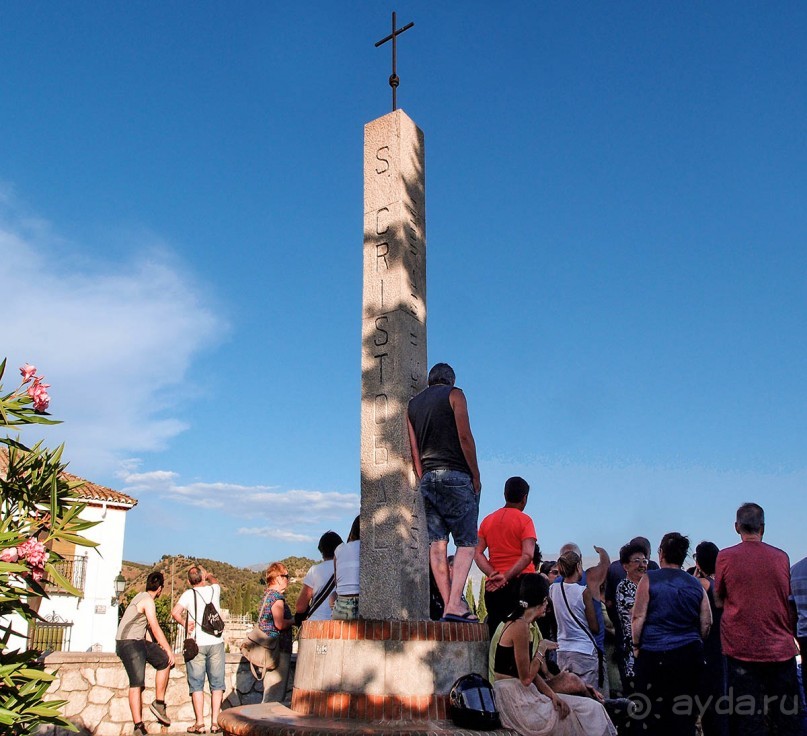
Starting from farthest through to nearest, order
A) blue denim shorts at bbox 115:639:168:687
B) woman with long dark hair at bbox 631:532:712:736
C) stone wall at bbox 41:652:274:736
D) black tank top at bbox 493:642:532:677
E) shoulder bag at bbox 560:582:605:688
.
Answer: stone wall at bbox 41:652:274:736 → blue denim shorts at bbox 115:639:168:687 → shoulder bag at bbox 560:582:605:688 → woman with long dark hair at bbox 631:532:712:736 → black tank top at bbox 493:642:532:677

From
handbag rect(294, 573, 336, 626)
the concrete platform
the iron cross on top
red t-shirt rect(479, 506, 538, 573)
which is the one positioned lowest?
the concrete platform

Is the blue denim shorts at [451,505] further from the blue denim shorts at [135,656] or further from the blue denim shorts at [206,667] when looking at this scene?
the blue denim shorts at [135,656]

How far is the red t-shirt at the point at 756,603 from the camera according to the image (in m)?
4.85

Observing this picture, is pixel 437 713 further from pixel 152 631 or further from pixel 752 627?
pixel 152 631

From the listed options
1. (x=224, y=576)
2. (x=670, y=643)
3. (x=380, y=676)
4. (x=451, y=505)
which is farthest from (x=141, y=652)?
(x=224, y=576)

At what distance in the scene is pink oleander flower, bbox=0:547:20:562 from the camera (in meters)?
4.34

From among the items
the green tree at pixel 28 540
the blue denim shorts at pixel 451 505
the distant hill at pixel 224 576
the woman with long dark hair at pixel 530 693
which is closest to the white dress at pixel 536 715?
the woman with long dark hair at pixel 530 693

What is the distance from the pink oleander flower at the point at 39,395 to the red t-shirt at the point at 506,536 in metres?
3.05

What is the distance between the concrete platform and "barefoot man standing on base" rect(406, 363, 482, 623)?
0.86 metres

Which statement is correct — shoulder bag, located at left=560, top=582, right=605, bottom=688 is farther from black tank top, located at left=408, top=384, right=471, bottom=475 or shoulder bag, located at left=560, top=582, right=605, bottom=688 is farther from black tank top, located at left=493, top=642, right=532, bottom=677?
black tank top, located at left=408, top=384, right=471, bottom=475

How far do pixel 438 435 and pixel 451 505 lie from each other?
48 centimetres

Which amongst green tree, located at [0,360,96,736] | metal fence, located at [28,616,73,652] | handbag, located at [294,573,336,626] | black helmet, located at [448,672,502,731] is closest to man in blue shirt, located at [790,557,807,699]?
black helmet, located at [448,672,502,731]

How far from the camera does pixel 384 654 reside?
14.9 ft

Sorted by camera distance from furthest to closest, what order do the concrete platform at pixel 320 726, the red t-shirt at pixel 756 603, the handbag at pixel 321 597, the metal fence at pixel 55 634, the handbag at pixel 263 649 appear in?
the metal fence at pixel 55 634 → the handbag at pixel 263 649 → the handbag at pixel 321 597 → the red t-shirt at pixel 756 603 → the concrete platform at pixel 320 726
